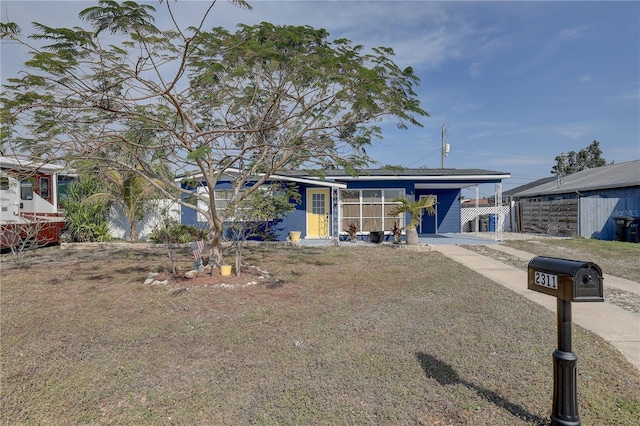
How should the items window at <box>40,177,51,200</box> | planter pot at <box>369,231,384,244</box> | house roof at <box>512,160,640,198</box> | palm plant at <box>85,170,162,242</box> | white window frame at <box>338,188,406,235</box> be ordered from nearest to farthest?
window at <box>40,177,51,200</box> → palm plant at <box>85,170,162,242</box> → planter pot at <box>369,231,384,244</box> → white window frame at <box>338,188,406,235</box> → house roof at <box>512,160,640,198</box>

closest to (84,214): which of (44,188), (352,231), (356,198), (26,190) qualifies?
(44,188)

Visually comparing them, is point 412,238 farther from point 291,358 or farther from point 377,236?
point 291,358

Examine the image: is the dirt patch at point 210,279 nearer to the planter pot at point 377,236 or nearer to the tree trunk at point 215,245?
the tree trunk at point 215,245

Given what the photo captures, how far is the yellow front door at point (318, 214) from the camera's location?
610 inches

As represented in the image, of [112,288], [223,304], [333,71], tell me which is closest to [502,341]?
[223,304]

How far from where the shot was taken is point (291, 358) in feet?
12.3

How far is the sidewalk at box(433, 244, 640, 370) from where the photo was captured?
4234mm

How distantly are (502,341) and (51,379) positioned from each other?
452 centimetres

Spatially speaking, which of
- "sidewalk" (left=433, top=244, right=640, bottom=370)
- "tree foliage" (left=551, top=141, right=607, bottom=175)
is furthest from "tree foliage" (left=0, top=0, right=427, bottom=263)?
"tree foliage" (left=551, top=141, right=607, bottom=175)

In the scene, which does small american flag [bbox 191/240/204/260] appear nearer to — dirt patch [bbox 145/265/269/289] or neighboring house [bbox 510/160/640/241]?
dirt patch [bbox 145/265/269/289]

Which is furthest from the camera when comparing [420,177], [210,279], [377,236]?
[420,177]

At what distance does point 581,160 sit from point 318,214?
126 ft

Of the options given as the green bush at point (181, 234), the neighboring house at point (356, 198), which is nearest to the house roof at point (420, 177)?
the neighboring house at point (356, 198)

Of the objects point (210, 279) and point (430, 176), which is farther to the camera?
point (430, 176)
